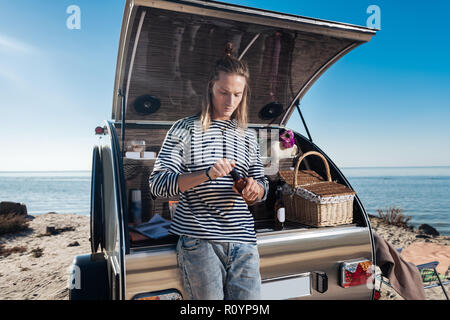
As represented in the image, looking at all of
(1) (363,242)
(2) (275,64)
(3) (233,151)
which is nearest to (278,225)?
(1) (363,242)

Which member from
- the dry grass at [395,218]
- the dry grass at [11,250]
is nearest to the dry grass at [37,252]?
the dry grass at [11,250]

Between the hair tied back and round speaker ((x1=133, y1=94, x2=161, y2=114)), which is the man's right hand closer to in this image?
the hair tied back

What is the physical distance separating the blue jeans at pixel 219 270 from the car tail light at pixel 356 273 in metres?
0.84

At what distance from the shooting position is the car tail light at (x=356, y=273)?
2.04 metres

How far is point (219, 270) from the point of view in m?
1.44

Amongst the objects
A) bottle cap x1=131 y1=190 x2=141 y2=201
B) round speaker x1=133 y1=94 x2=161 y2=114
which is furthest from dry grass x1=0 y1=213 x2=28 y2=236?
round speaker x1=133 y1=94 x2=161 y2=114

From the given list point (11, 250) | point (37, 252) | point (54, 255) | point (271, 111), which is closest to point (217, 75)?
point (271, 111)

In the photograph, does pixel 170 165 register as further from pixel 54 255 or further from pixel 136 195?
pixel 54 255

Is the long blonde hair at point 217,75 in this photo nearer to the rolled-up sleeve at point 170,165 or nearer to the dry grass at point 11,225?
the rolled-up sleeve at point 170,165

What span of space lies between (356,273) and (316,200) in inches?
21.4
